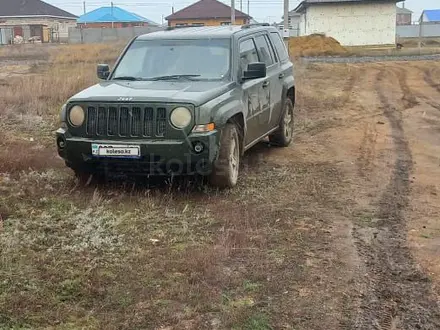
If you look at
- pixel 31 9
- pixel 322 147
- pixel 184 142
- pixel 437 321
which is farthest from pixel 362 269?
pixel 31 9

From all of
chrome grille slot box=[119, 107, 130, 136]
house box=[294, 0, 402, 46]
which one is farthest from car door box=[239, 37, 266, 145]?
house box=[294, 0, 402, 46]

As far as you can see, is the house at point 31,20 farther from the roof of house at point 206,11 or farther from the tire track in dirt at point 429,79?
the tire track in dirt at point 429,79

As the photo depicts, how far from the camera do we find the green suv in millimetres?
6570

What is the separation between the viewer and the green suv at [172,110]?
6570 mm

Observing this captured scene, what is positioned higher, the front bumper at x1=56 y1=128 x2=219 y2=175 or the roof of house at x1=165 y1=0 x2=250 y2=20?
the roof of house at x1=165 y1=0 x2=250 y2=20

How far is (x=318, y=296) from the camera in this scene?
4.35 m

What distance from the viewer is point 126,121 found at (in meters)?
6.65

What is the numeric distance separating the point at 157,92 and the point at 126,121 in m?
0.49

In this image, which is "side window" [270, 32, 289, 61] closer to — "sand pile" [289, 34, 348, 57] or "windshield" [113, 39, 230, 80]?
"windshield" [113, 39, 230, 80]

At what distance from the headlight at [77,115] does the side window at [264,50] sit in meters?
3.04

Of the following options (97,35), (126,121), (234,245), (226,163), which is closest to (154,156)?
(126,121)

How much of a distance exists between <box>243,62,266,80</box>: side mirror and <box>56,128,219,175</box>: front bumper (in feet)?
4.19

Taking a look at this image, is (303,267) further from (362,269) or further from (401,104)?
(401,104)

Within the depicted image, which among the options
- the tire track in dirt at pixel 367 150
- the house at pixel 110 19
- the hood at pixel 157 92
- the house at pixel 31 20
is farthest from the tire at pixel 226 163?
the house at pixel 110 19
